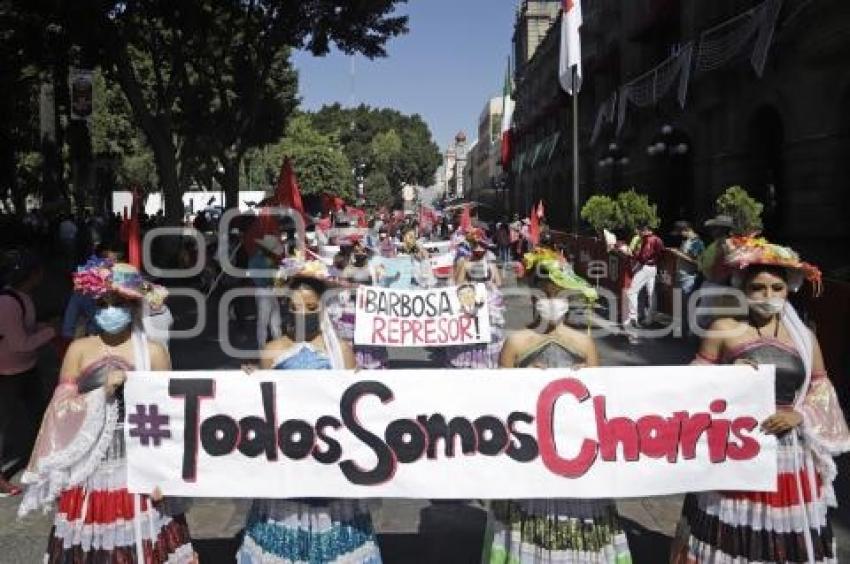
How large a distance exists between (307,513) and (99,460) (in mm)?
1011

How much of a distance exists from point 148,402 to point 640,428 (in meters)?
2.36

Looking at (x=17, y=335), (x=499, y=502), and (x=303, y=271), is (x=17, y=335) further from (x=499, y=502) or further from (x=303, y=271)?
(x=499, y=502)

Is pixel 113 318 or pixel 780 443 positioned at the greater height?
pixel 113 318

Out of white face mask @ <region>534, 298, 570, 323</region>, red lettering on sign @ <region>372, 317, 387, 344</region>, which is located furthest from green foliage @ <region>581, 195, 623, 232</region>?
white face mask @ <region>534, 298, 570, 323</region>

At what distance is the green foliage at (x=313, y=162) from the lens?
76188 millimetres

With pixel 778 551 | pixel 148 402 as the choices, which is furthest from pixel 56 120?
pixel 778 551

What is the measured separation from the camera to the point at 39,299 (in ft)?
60.7

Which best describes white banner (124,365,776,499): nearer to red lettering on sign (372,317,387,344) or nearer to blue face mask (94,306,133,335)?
blue face mask (94,306,133,335)

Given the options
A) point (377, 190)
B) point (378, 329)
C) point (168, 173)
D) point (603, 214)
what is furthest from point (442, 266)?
point (377, 190)

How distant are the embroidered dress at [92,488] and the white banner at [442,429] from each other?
4.1 inches

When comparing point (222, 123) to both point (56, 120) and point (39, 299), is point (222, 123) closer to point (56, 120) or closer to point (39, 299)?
point (56, 120)

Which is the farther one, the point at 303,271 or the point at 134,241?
the point at 134,241

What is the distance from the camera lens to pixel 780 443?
3969 mm

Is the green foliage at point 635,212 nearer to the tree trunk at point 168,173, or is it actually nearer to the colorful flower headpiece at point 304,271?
the tree trunk at point 168,173
